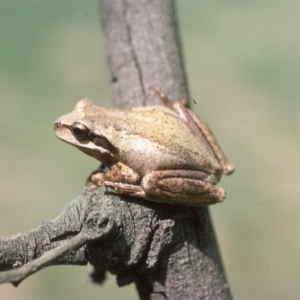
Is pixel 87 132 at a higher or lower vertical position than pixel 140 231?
higher

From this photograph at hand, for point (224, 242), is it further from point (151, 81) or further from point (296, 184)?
point (151, 81)

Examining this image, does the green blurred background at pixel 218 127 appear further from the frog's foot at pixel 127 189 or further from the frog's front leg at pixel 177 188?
the frog's foot at pixel 127 189

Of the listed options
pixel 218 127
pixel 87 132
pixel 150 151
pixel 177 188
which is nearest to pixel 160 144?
pixel 150 151

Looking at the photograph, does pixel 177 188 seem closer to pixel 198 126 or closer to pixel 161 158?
pixel 161 158

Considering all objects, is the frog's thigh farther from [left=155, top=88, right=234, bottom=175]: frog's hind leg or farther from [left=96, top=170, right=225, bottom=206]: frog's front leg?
[left=155, top=88, right=234, bottom=175]: frog's hind leg

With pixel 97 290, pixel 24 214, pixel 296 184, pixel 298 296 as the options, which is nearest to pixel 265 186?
pixel 296 184

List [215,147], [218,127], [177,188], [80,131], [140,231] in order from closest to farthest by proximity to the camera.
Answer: [140,231] < [177,188] < [80,131] < [215,147] < [218,127]

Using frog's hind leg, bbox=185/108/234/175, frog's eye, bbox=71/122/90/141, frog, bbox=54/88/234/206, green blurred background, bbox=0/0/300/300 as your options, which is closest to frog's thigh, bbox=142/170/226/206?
A: frog, bbox=54/88/234/206
